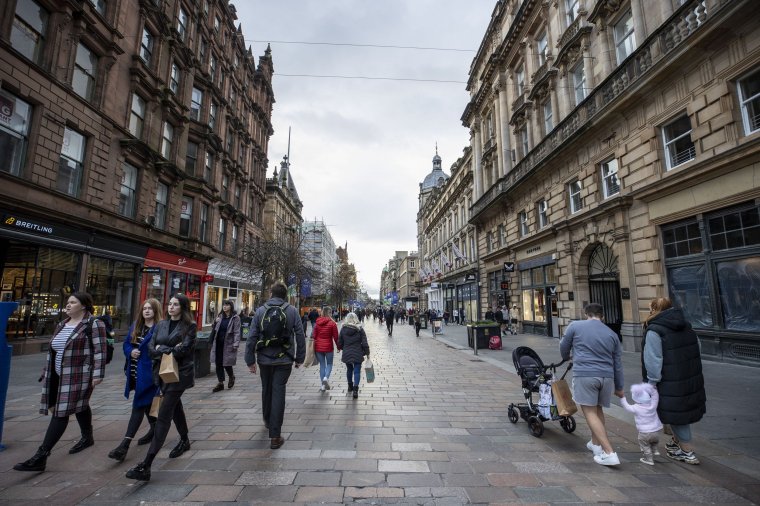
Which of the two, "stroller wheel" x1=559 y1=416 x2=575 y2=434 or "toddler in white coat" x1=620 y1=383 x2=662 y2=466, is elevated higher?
"toddler in white coat" x1=620 y1=383 x2=662 y2=466

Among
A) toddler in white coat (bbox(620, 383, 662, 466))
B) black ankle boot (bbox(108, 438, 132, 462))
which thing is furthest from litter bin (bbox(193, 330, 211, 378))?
toddler in white coat (bbox(620, 383, 662, 466))

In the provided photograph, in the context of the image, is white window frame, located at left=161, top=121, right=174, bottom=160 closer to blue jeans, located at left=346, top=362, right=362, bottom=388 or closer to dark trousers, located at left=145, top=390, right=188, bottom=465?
blue jeans, located at left=346, top=362, right=362, bottom=388

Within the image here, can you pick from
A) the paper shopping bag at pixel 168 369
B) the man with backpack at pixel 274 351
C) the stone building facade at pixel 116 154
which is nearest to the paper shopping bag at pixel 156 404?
the paper shopping bag at pixel 168 369

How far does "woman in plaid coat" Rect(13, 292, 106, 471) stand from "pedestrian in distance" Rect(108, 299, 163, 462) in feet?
1.04

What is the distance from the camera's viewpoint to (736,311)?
10141 mm

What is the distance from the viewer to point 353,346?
786cm

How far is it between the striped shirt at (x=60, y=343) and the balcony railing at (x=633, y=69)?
15.5m

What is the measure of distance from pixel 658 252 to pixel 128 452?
15.3m

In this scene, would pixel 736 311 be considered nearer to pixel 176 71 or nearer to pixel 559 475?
pixel 559 475

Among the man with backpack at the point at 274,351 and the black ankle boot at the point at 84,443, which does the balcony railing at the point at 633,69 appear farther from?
the black ankle boot at the point at 84,443

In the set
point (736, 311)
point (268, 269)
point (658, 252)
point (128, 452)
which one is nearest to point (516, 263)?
point (658, 252)

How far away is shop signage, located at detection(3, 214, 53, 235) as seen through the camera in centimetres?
1102

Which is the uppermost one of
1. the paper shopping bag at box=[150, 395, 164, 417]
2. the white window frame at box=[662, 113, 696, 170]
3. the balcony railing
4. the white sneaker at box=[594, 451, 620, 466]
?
the balcony railing

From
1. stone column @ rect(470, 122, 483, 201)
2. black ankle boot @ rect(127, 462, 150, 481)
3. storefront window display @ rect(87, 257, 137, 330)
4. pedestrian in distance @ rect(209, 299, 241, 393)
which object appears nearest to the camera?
black ankle boot @ rect(127, 462, 150, 481)
